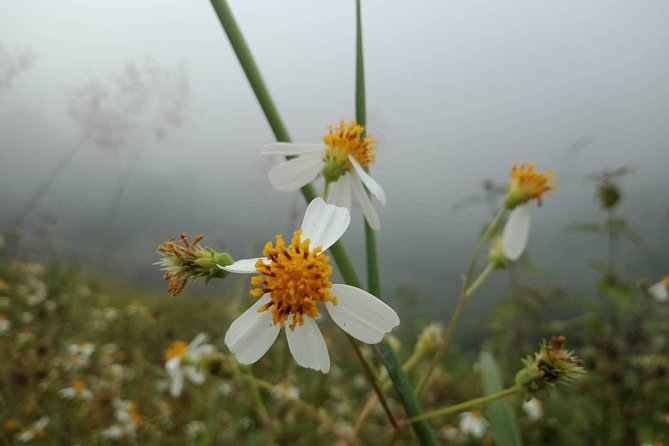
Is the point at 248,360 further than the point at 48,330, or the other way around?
the point at 48,330

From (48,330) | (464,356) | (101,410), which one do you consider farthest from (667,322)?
(48,330)

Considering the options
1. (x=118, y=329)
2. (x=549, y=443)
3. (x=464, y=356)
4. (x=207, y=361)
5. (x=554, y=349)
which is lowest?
(x=464, y=356)

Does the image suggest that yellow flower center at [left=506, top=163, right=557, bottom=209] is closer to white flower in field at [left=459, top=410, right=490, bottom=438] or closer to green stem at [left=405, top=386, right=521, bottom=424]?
green stem at [left=405, top=386, right=521, bottom=424]

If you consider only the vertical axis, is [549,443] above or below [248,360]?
below

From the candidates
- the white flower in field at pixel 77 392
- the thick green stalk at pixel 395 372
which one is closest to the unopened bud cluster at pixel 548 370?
the thick green stalk at pixel 395 372

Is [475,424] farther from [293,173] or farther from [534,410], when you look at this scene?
[293,173]

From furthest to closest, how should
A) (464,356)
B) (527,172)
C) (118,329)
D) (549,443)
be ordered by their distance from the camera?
(464,356), (118,329), (549,443), (527,172)

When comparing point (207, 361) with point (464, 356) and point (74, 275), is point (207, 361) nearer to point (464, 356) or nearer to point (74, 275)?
point (74, 275)
